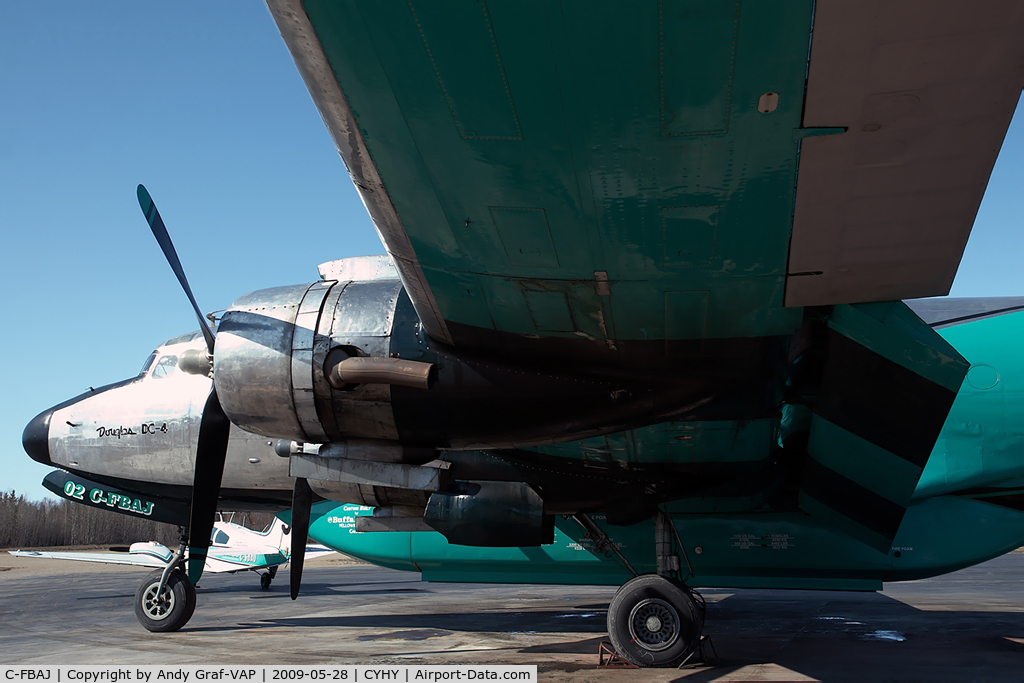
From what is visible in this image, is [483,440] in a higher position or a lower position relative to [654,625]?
higher

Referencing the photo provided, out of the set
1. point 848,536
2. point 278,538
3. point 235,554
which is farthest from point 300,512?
point 235,554

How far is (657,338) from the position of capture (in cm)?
475

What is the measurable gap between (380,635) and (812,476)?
19.7 ft

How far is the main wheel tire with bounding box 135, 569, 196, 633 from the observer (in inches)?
374

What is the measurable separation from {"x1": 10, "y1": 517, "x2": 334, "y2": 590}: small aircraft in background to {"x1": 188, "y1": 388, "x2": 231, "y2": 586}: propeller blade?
10.6 meters

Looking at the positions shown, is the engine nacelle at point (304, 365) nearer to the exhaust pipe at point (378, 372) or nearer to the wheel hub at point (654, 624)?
the exhaust pipe at point (378, 372)

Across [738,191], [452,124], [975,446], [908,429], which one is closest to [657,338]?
[738,191]

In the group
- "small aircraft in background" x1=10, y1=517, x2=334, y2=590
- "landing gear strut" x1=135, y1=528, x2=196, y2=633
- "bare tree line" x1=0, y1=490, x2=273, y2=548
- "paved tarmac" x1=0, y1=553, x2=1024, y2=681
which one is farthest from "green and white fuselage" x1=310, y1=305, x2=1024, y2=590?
"bare tree line" x1=0, y1=490, x2=273, y2=548

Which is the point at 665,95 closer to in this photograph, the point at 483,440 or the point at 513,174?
the point at 513,174

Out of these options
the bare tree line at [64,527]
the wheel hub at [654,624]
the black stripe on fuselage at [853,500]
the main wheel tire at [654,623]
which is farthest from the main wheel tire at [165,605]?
the bare tree line at [64,527]

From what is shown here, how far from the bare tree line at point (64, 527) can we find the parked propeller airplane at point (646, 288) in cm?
3492

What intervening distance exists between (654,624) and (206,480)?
17.5 ft

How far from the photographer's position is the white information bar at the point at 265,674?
589 centimetres

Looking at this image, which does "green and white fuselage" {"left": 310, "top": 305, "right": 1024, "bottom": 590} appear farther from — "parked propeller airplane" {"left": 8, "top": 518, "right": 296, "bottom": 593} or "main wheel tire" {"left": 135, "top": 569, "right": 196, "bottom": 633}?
"parked propeller airplane" {"left": 8, "top": 518, "right": 296, "bottom": 593}
